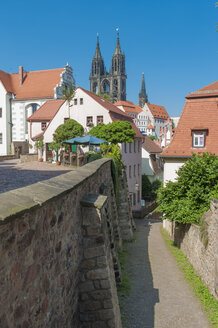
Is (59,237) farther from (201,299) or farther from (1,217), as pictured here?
(201,299)

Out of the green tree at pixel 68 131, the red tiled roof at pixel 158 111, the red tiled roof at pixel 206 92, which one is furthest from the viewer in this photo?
the red tiled roof at pixel 158 111

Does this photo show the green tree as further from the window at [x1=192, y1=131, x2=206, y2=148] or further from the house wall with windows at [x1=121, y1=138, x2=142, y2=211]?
the window at [x1=192, y1=131, x2=206, y2=148]

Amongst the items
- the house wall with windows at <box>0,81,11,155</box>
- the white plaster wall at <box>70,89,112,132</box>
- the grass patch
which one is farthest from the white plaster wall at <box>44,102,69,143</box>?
the grass patch

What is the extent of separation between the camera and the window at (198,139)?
22047mm

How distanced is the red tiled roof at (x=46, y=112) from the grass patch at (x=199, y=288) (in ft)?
82.1

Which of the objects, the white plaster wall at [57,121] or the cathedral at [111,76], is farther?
the cathedral at [111,76]

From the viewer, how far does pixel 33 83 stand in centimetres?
4741

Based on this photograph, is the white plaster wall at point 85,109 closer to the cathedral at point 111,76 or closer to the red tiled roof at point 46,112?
the red tiled roof at point 46,112

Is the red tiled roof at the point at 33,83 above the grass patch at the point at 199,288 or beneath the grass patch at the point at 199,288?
above

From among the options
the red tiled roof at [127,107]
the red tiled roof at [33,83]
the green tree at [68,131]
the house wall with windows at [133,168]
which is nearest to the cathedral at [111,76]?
the red tiled roof at [127,107]

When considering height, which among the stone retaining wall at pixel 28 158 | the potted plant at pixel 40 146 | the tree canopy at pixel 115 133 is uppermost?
the tree canopy at pixel 115 133

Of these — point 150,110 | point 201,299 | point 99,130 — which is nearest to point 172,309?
point 201,299

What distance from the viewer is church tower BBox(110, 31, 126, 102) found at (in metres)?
141

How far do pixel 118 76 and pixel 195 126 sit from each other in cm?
12611
